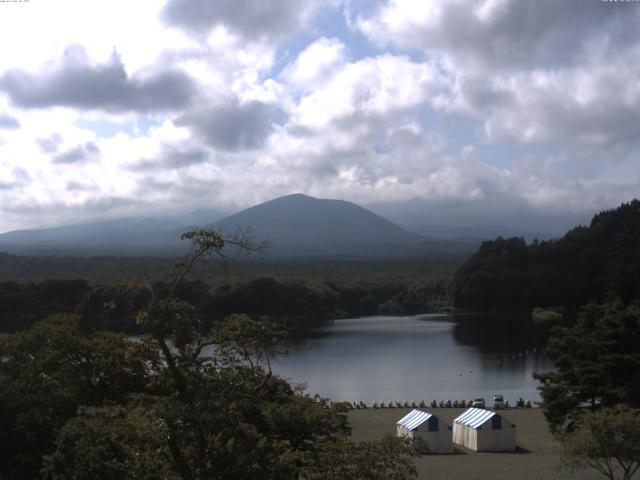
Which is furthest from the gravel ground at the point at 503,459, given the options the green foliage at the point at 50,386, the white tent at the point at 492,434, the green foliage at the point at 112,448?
the green foliage at the point at 112,448

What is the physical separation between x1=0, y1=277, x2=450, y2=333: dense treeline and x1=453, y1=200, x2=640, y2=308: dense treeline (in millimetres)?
3074

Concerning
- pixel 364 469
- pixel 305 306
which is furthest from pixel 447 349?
pixel 364 469

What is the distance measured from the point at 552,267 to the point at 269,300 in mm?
18432

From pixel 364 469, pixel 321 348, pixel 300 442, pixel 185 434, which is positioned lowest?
pixel 321 348

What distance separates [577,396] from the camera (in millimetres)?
13391

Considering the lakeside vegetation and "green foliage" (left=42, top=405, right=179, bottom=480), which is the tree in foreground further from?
Result: the lakeside vegetation

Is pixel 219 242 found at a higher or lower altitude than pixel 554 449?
higher

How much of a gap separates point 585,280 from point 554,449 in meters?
36.2

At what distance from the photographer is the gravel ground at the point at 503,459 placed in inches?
446

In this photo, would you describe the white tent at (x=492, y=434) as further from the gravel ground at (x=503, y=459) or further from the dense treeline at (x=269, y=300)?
the dense treeline at (x=269, y=300)

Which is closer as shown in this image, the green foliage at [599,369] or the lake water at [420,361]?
the green foliage at [599,369]

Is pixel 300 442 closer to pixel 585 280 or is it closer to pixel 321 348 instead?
pixel 321 348

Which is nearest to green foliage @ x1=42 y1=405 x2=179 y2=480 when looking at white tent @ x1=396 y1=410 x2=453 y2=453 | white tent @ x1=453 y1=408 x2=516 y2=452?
white tent @ x1=396 y1=410 x2=453 y2=453

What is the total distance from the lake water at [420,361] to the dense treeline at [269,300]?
2692mm
